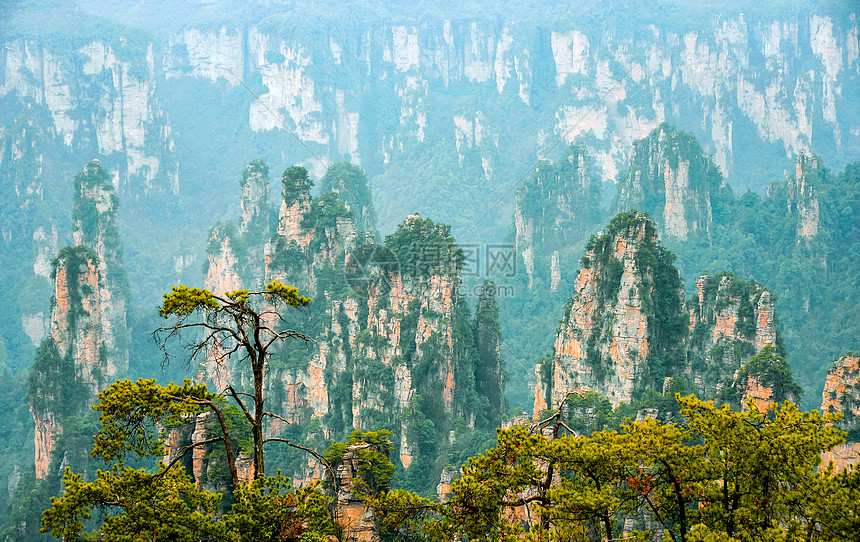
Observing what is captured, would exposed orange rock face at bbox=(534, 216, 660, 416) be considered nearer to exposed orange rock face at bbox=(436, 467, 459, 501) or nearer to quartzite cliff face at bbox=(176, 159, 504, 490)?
quartzite cliff face at bbox=(176, 159, 504, 490)

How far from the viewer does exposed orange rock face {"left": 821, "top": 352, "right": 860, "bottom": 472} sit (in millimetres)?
28094

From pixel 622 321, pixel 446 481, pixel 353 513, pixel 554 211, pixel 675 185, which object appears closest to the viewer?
pixel 353 513

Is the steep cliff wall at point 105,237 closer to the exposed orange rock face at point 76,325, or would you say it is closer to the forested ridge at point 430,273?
the forested ridge at point 430,273

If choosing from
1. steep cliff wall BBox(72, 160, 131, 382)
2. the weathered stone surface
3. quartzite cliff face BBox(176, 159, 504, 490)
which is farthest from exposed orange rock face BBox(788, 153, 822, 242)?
steep cliff wall BBox(72, 160, 131, 382)

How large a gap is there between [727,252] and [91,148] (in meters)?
64.6

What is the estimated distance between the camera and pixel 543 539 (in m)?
12.0

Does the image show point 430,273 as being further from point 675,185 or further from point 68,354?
point 675,185

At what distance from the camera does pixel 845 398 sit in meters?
28.7

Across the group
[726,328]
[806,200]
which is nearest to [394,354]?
[726,328]

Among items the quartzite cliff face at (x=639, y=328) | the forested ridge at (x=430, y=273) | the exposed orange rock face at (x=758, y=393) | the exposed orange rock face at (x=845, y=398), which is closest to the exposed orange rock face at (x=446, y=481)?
the forested ridge at (x=430, y=273)

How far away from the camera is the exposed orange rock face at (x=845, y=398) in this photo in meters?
28.1

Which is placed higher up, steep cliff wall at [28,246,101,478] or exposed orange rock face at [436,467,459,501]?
steep cliff wall at [28,246,101,478]

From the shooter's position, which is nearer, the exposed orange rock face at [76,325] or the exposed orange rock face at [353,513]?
the exposed orange rock face at [353,513]

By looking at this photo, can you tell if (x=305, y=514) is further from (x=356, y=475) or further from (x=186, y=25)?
(x=186, y=25)
